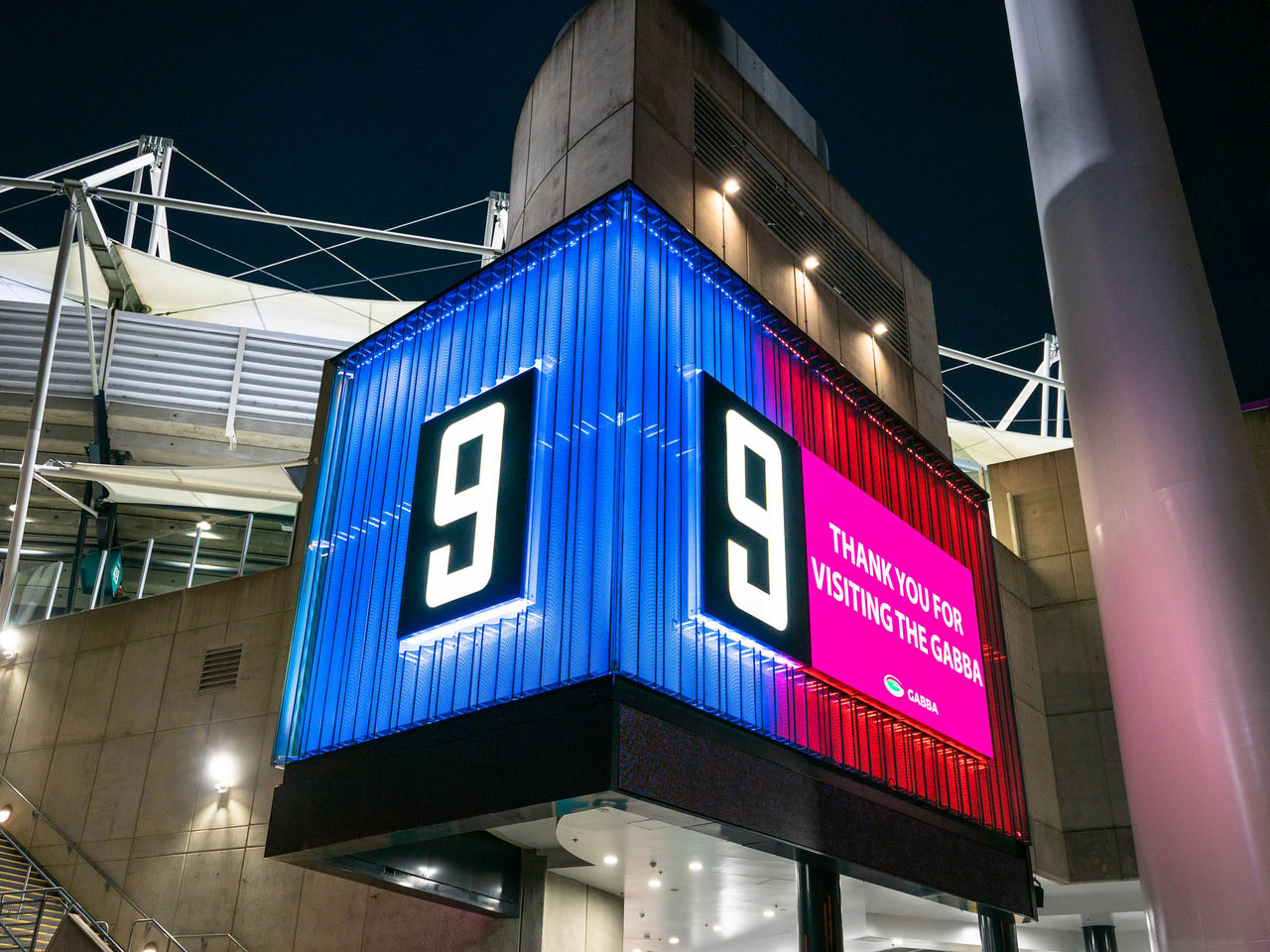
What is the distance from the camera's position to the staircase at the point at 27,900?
16.4m

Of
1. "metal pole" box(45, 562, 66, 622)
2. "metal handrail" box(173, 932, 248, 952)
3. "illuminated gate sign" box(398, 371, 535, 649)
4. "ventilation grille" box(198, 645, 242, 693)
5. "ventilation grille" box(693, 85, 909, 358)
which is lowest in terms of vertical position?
"metal handrail" box(173, 932, 248, 952)

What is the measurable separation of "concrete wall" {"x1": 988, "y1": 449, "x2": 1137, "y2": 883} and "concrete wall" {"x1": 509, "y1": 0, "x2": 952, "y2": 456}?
8.73 m

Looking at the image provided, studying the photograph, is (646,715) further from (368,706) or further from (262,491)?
(262,491)

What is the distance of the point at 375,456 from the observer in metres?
9.66

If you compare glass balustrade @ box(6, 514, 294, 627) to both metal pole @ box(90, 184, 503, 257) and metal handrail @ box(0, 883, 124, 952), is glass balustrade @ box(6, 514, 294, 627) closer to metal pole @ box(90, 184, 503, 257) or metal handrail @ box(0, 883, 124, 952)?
metal handrail @ box(0, 883, 124, 952)

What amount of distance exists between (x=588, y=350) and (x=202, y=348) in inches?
961

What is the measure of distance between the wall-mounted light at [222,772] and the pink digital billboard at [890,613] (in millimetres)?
10613

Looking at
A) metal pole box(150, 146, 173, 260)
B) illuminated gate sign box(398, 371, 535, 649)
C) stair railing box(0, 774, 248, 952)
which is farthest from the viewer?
metal pole box(150, 146, 173, 260)

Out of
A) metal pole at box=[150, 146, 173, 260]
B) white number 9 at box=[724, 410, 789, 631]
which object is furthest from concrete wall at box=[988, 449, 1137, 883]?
metal pole at box=[150, 146, 173, 260]

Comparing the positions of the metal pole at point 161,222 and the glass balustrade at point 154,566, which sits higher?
the metal pole at point 161,222

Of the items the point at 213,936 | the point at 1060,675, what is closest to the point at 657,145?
the point at 213,936

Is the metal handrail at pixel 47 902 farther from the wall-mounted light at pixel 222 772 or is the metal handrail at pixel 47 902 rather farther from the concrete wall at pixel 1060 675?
the concrete wall at pixel 1060 675

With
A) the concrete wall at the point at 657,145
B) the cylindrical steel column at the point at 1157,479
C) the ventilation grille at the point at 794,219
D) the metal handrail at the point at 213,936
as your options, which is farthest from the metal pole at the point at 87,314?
the cylindrical steel column at the point at 1157,479

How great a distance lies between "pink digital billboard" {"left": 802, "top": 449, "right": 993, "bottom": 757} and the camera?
372 inches
